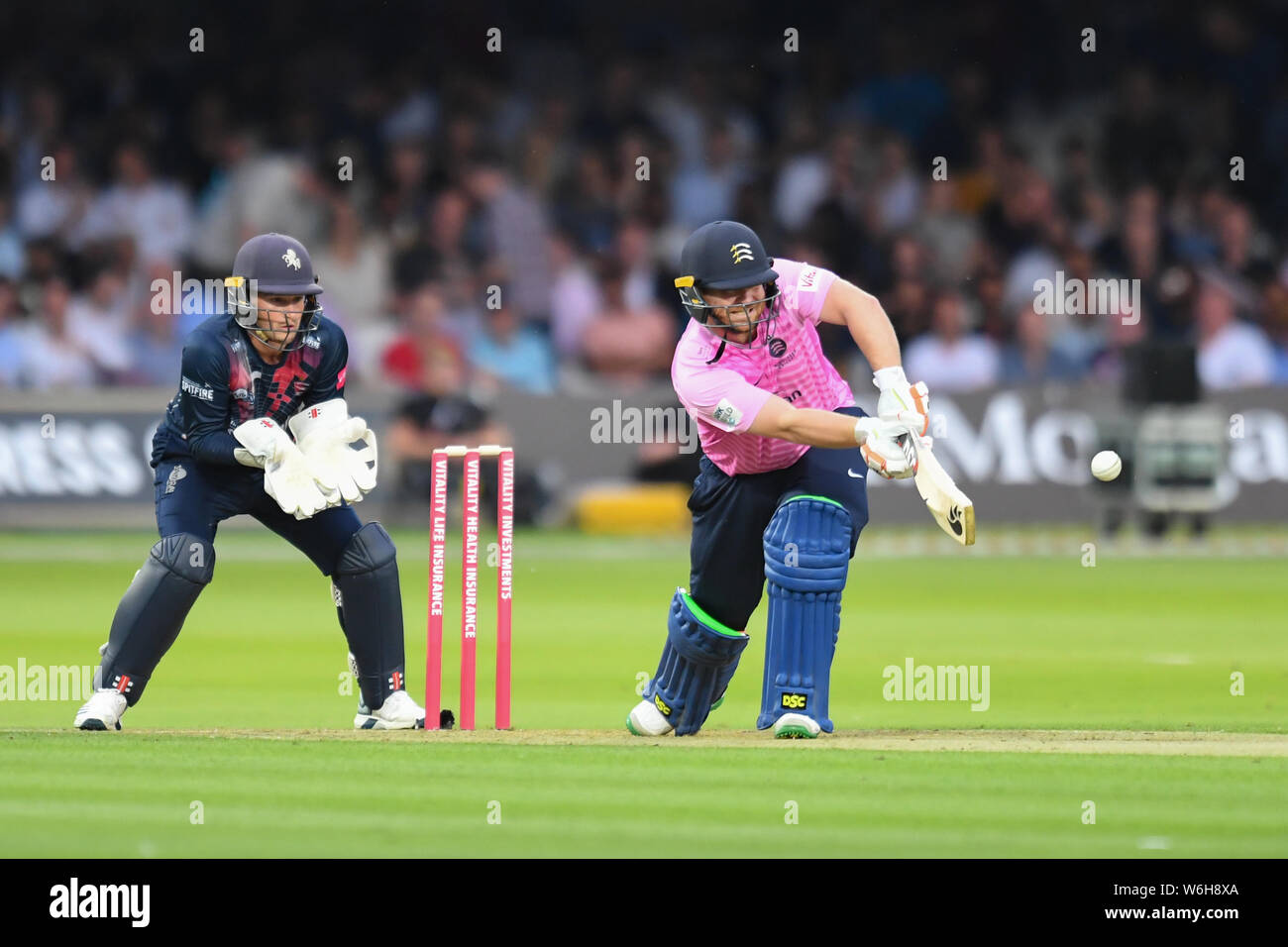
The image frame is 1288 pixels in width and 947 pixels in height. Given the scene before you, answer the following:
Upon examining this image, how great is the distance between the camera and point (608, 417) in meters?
17.8

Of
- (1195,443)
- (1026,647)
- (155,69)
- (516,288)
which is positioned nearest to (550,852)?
(1026,647)

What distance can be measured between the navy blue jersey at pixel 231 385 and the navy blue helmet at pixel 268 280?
0.09 meters

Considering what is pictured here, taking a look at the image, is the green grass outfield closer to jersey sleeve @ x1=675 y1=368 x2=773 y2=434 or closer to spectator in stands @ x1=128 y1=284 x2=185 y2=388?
jersey sleeve @ x1=675 y1=368 x2=773 y2=434

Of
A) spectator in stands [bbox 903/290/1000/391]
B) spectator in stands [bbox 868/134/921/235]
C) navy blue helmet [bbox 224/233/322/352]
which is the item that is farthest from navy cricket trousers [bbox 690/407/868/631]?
spectator in stands [bbox 868/134/921/235]

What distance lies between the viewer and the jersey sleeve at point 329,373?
26.6ft

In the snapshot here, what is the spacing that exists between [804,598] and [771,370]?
848 mm

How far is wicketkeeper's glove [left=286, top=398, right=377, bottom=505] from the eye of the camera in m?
7.89

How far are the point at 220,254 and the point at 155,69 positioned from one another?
2491 millimetres

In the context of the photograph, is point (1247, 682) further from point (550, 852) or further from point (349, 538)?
point (550, 852)

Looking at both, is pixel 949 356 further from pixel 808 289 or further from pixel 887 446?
pixel 887 446

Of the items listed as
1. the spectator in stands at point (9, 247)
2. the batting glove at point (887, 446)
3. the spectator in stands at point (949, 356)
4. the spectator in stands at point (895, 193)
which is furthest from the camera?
the spectator in stands at point (895, 193)

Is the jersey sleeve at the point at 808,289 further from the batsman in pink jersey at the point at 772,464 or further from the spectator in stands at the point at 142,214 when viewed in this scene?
the spectator in stands at the point at 142,214

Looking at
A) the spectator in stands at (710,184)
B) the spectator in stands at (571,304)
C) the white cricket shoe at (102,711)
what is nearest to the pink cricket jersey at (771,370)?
the white cricket shoe at (102,711)

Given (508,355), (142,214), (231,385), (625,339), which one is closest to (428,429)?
(508,355)
